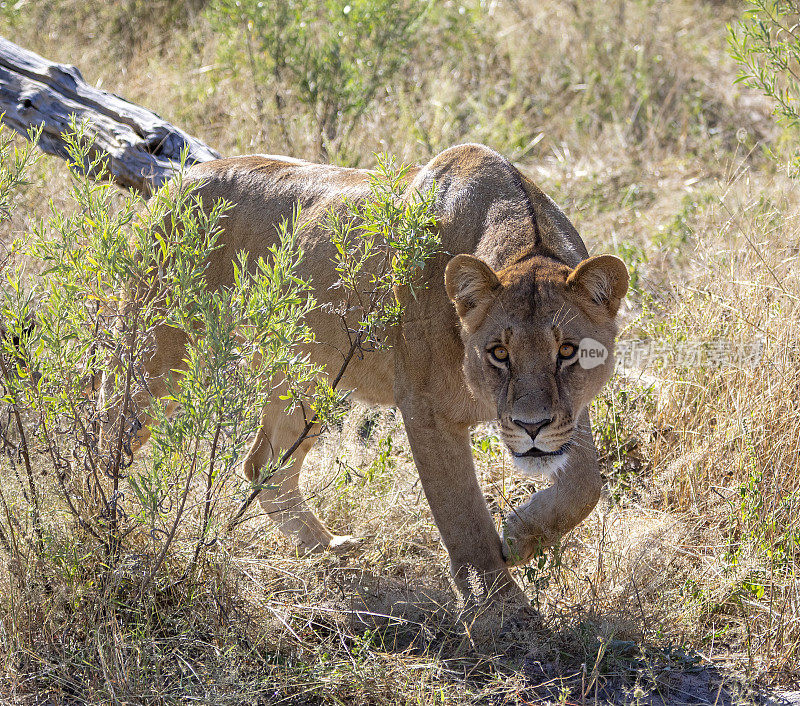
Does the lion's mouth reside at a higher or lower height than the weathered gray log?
lower

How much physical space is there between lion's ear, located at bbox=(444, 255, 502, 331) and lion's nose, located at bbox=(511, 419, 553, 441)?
512 millimetres

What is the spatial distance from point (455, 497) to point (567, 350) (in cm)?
93

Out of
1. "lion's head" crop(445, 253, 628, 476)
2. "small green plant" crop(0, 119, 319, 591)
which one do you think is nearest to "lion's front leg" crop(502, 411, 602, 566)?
"lion's head" crop(445, 253, 628, 476)

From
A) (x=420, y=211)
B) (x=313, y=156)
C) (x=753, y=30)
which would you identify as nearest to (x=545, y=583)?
(x=420, y=211)

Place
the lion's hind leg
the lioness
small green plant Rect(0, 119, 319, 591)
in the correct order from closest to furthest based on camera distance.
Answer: small green plant Rect(0, 119, 319, 591) → the lioness → the lion's hind leg

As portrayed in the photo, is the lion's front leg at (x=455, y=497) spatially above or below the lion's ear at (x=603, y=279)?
below

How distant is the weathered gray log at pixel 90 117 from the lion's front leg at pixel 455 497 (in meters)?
2.67

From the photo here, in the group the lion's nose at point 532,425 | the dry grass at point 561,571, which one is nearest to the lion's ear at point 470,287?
the lion's nose at point 532,425

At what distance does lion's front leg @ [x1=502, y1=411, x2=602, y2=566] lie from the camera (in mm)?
4230

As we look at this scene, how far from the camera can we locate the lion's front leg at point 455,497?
14.1 feet
